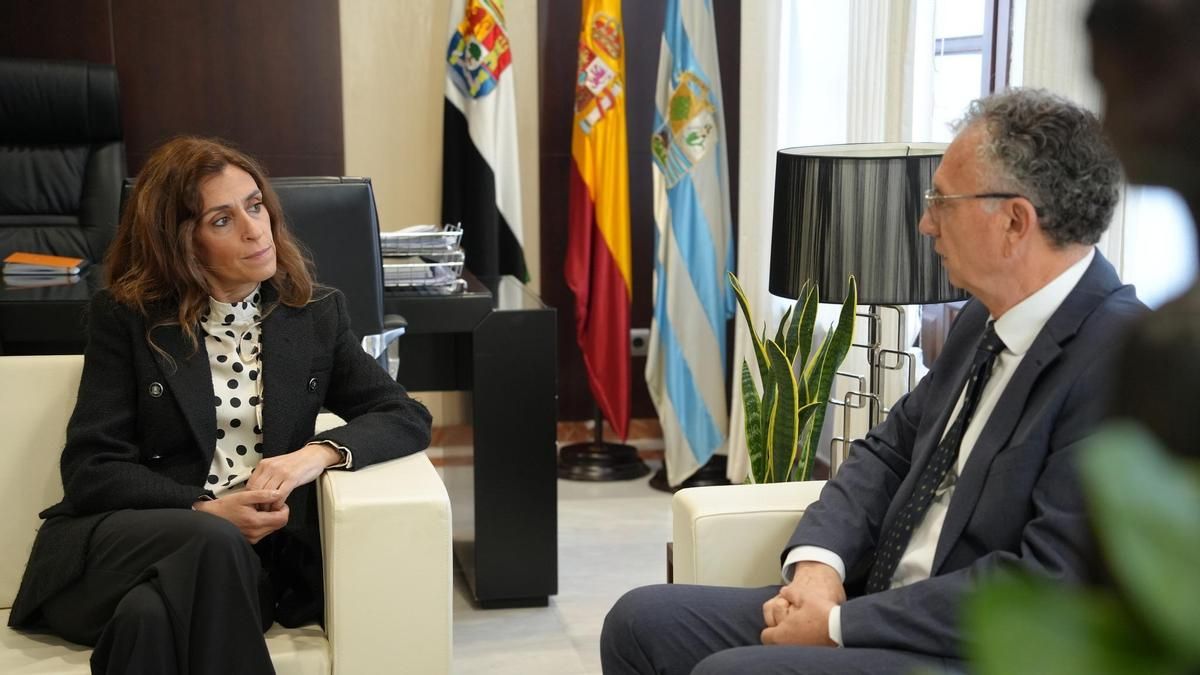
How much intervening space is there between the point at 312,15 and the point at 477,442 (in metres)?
2.22

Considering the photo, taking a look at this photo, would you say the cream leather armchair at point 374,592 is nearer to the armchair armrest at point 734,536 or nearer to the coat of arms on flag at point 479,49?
the armchair armrest at point 734,536

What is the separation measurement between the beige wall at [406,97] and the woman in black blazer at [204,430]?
8.09 feet

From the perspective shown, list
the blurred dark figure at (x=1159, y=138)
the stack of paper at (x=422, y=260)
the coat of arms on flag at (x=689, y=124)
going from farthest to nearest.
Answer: the coat of arms on flag at (x=689, y=124) < the stack of paper at (x=422, y=260) < the blurred dark figure at (x=1159, y=138)

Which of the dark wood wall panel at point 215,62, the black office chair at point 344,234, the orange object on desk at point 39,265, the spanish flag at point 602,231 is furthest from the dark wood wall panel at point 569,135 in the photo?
the black office chair at point 344,234

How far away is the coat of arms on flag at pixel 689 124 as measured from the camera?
4.38m

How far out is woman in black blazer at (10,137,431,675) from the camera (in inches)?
81.1

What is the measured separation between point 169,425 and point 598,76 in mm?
2598

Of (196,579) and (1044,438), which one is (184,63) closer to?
(196,579)

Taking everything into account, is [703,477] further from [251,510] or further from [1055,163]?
[1055,163]

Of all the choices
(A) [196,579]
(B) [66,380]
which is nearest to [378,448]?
(A) [196,579]

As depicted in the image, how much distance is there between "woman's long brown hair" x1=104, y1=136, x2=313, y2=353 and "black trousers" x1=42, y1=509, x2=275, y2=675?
1.22ft

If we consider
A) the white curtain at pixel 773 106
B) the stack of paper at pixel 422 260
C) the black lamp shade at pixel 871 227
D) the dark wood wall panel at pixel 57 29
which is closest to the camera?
the black lamp shade at pixel 871 227

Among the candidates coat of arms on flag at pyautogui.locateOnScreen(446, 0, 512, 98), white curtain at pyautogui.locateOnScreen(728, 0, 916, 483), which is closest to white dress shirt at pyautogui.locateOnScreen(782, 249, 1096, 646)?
white curtain at pyautogui.locateOnScreen(728, 0, 916, 483)

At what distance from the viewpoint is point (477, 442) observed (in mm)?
3332
